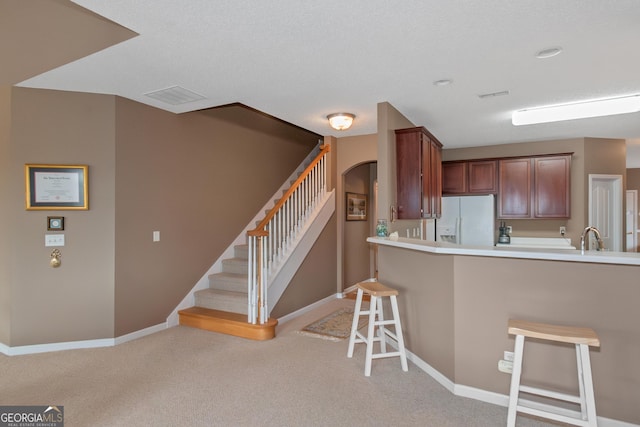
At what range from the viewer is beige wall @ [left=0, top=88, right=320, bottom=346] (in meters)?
3.38

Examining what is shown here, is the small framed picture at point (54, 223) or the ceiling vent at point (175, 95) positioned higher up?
the ceiling vent at point (175, 95)

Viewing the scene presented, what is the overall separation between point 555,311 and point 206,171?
4.00 meters

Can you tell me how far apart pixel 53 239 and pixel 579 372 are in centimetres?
449

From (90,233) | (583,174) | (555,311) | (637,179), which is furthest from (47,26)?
(637,179)

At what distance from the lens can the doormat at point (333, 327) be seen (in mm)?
3889

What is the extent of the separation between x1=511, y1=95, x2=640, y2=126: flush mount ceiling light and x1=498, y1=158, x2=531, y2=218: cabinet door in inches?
58.0

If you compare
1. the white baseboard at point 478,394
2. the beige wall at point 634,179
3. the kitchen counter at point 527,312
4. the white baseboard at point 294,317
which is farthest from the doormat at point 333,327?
the beige wall at point 634,179

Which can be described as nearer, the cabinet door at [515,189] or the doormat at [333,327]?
the doormat at [333,327]

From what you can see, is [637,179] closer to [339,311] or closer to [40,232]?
[339,311]

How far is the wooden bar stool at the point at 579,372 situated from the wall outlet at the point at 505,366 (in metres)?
0.16

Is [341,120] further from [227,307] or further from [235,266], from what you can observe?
[227,307]

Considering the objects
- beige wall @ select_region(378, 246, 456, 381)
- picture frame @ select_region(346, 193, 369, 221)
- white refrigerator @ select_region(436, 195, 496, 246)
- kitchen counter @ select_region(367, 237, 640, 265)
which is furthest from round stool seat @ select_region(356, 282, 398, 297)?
white refrigerator @ select_region(436, 195, 496, 246)

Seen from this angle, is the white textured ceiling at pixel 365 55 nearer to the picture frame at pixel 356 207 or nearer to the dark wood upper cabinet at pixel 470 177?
the dark wood upper cabinet at pixel 470 177

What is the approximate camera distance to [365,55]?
106 inches
